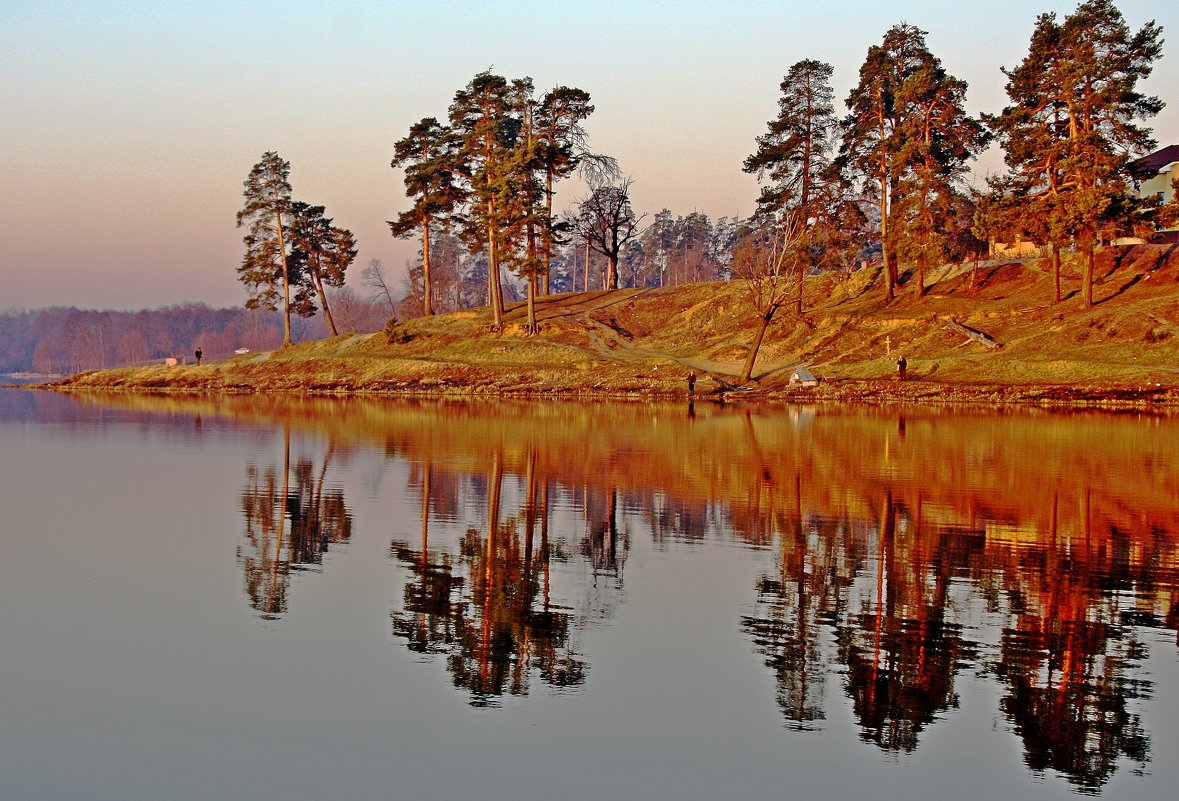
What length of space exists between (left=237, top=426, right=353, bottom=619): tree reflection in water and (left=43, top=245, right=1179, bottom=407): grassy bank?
3911cm

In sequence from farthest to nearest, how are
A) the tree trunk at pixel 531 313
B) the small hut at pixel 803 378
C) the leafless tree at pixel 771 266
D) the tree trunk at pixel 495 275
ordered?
the tree trunk at pixel 531 313, the tree trunk at pixel 495 275, the leafless tree at pixel 771 266, the small hut at pixel 803 378

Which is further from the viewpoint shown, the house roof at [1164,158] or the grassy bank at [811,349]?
the house roof at [1164,158]

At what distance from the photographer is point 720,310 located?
85.8m

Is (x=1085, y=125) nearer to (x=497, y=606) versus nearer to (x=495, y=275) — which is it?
(x=495, y=275)

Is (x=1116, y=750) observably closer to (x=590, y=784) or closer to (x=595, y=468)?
(x=590, y=784)

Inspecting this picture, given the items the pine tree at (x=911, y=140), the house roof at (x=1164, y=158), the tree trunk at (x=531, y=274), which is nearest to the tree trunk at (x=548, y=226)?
the tree trunk at (x=531, y=274)

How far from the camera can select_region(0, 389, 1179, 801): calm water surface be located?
8055 mm

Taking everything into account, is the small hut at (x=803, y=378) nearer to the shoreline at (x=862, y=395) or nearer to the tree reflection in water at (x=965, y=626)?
the shoreline at (x=862, y=395)

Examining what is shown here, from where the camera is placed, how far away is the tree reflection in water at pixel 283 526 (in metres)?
13.7

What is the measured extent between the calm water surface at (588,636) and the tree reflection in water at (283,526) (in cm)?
10

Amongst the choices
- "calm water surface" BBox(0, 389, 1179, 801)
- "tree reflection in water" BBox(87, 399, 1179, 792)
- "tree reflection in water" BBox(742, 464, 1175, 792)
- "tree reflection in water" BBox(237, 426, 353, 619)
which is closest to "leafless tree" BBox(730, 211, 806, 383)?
"tree reflection in water" BBox(87, 399, 1179, 792)

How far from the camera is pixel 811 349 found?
70.2 m

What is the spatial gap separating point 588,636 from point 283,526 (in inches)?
331

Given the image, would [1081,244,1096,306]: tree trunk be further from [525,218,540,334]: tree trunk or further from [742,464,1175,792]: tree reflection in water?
[742,464,1175,792]: tree reflection in water
